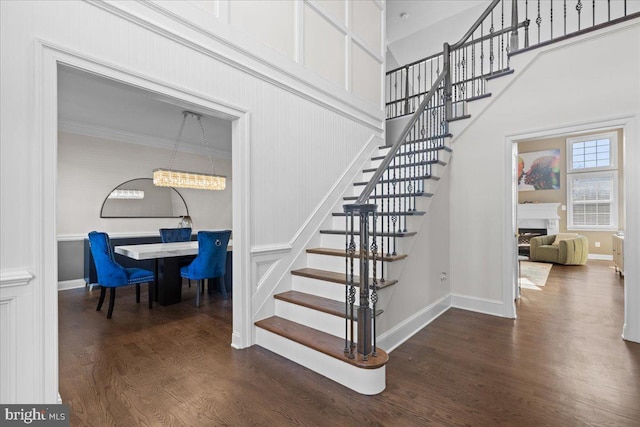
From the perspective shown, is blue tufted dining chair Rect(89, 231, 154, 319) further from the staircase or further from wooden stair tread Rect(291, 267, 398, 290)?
wooden stair tread Rect(291, 267, 398, 290)

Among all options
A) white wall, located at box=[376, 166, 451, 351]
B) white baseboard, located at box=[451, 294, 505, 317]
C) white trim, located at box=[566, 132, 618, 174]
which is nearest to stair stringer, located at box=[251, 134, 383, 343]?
white wall, located at box=[376, 166, 451, 351]

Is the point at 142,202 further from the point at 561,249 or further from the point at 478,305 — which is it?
the point at 561,249

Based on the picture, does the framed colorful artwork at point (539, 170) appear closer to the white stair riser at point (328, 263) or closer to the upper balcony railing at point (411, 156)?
the upper balcony railing at point (411, 156)

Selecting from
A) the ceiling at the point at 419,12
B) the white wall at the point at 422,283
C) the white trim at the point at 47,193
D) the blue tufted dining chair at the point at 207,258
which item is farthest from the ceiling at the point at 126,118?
the ceiling at the point at 419,12

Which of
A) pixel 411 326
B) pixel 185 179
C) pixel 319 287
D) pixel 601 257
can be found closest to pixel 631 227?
pixel 411 326

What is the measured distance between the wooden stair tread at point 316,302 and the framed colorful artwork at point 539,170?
8691mm

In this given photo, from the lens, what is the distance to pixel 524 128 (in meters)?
3.33

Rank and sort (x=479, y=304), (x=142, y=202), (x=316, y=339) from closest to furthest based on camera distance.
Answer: (x=316, y=339) < (x=479, y=304) < (x=142, y=202)

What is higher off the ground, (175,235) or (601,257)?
(175,235)

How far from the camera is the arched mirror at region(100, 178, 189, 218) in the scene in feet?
18.0

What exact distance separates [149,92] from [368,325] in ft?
7.40

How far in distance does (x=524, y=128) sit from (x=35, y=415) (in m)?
4.68

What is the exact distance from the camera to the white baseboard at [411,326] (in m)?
2.54

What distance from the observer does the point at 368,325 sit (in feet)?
6.73
